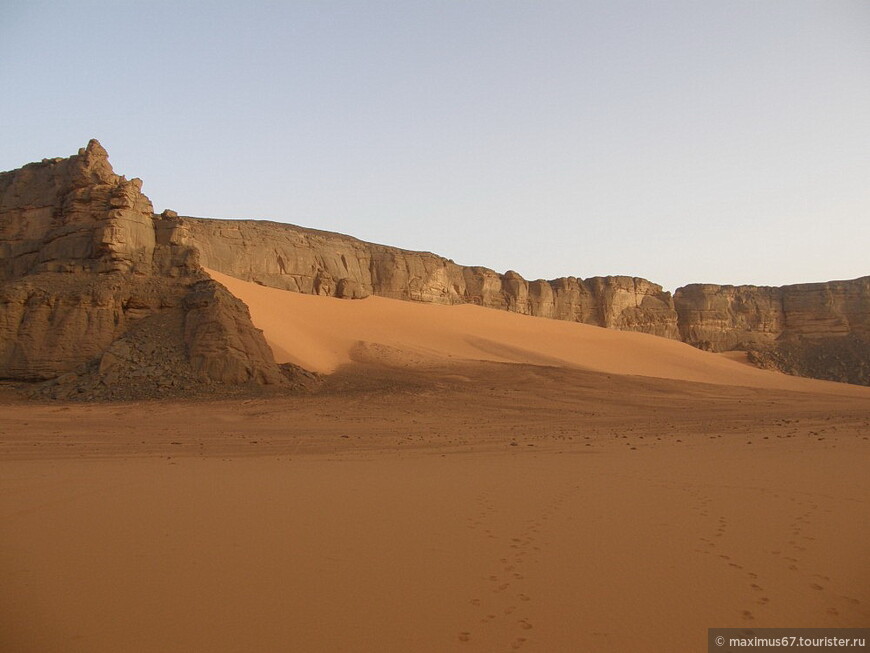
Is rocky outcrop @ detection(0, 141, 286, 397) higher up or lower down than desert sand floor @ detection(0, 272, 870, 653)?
higher up

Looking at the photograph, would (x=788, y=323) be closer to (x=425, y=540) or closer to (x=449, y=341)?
(x=449, y=341)

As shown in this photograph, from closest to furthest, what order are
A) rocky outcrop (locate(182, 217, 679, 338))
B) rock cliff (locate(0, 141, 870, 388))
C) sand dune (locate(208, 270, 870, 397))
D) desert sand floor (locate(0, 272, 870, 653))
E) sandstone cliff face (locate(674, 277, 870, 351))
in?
desert sand floor (locate(0, 272, 870, 653))
rock cliff (locate(0, 141, 870, 388))
sand dune (locate(208, 270, 870, 397))
rocky outcrop (locate(182, 217, 679, 338))
sandstone cliff face (locate(674, 277, 870, 351))

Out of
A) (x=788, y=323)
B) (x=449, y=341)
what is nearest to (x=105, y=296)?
(x=449, y=341)

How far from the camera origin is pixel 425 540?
4750 mm

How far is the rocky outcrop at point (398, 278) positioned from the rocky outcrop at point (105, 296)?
5457 millimetres

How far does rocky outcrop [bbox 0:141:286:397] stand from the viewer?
1702 centimetres

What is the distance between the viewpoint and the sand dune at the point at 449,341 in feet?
80.7

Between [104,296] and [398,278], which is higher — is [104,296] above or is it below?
below

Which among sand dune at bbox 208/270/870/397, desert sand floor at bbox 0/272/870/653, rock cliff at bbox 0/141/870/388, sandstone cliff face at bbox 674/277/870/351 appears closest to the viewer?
desert sand floor at bbox 0/272/870/653

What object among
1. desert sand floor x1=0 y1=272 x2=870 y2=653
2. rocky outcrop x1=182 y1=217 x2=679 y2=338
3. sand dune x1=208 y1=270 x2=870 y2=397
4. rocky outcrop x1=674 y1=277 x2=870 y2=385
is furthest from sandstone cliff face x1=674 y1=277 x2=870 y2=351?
desert sand floor x1=0 y1=272 x2=870 y2=653

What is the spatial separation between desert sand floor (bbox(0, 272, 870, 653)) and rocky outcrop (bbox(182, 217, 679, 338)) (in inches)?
765

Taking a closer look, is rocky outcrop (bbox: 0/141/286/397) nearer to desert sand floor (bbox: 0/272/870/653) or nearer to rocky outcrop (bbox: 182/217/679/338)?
rocky outcrop (bbox: 182/217/679/338)

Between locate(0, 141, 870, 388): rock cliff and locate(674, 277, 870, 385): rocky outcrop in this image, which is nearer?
locate(0, 141, 870, 388): rock cliff

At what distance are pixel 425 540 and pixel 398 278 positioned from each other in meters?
35.9
